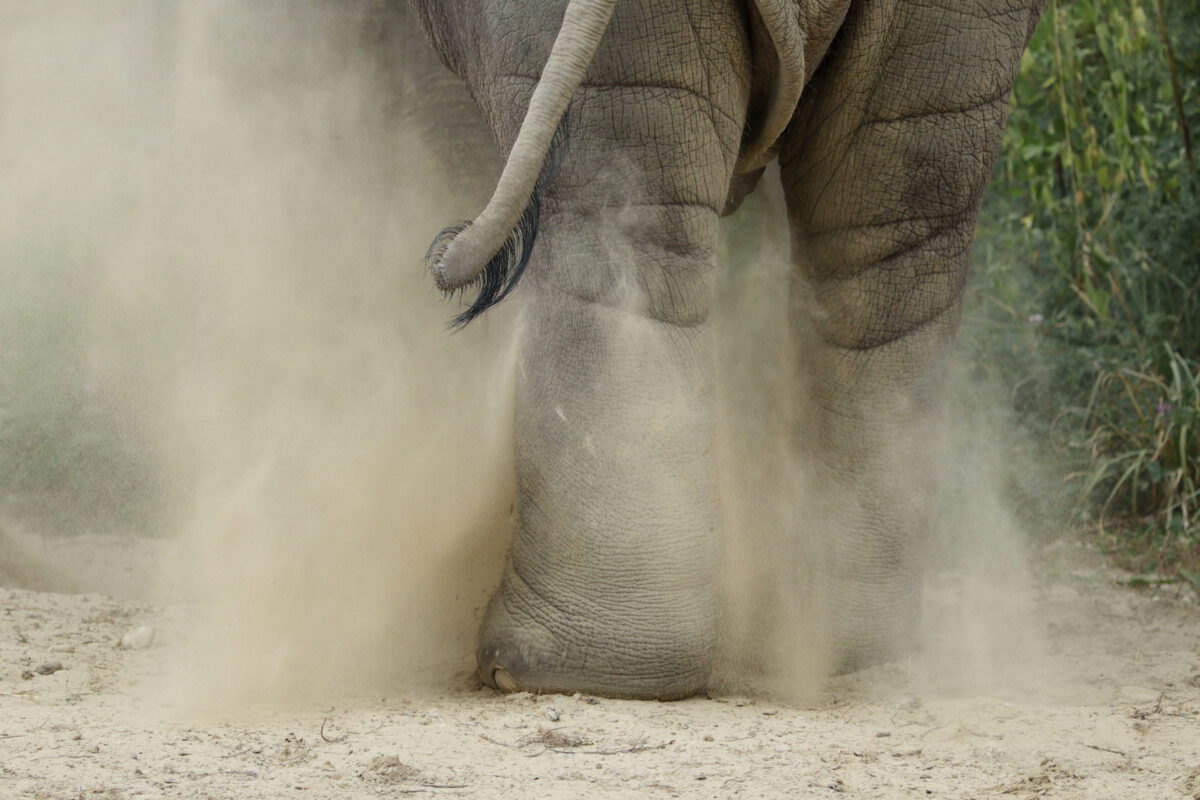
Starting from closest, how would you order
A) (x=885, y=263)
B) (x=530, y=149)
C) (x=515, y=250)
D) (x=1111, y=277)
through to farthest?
(x=530, y=149)
(x=515, y=250)
(x=885, y=263)
(x=1111, y=277)

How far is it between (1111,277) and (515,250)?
320cm

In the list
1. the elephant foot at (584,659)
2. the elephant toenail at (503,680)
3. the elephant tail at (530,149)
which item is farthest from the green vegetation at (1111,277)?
the elephant tail at (530,149)

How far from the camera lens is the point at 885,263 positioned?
12.3 ft

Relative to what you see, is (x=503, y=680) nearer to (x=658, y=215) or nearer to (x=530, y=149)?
(x=658, y=215)

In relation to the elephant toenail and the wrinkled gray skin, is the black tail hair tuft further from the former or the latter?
the elephant toenail

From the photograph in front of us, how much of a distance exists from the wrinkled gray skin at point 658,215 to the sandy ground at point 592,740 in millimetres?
192

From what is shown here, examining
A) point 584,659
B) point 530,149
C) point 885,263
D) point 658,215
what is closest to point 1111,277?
point 885,263

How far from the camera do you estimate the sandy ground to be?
8.34 ft

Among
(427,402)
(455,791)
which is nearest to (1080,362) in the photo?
(427,402)

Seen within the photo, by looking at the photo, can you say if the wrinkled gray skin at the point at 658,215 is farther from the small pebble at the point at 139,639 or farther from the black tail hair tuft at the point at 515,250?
the small pebble at the point at 139,639

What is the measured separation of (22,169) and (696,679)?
217 centimetres

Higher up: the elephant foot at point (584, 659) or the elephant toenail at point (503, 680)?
the elephant foot at point (584, 659)

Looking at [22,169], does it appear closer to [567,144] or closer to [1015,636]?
[567,144]

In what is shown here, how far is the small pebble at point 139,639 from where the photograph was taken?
3795mm
